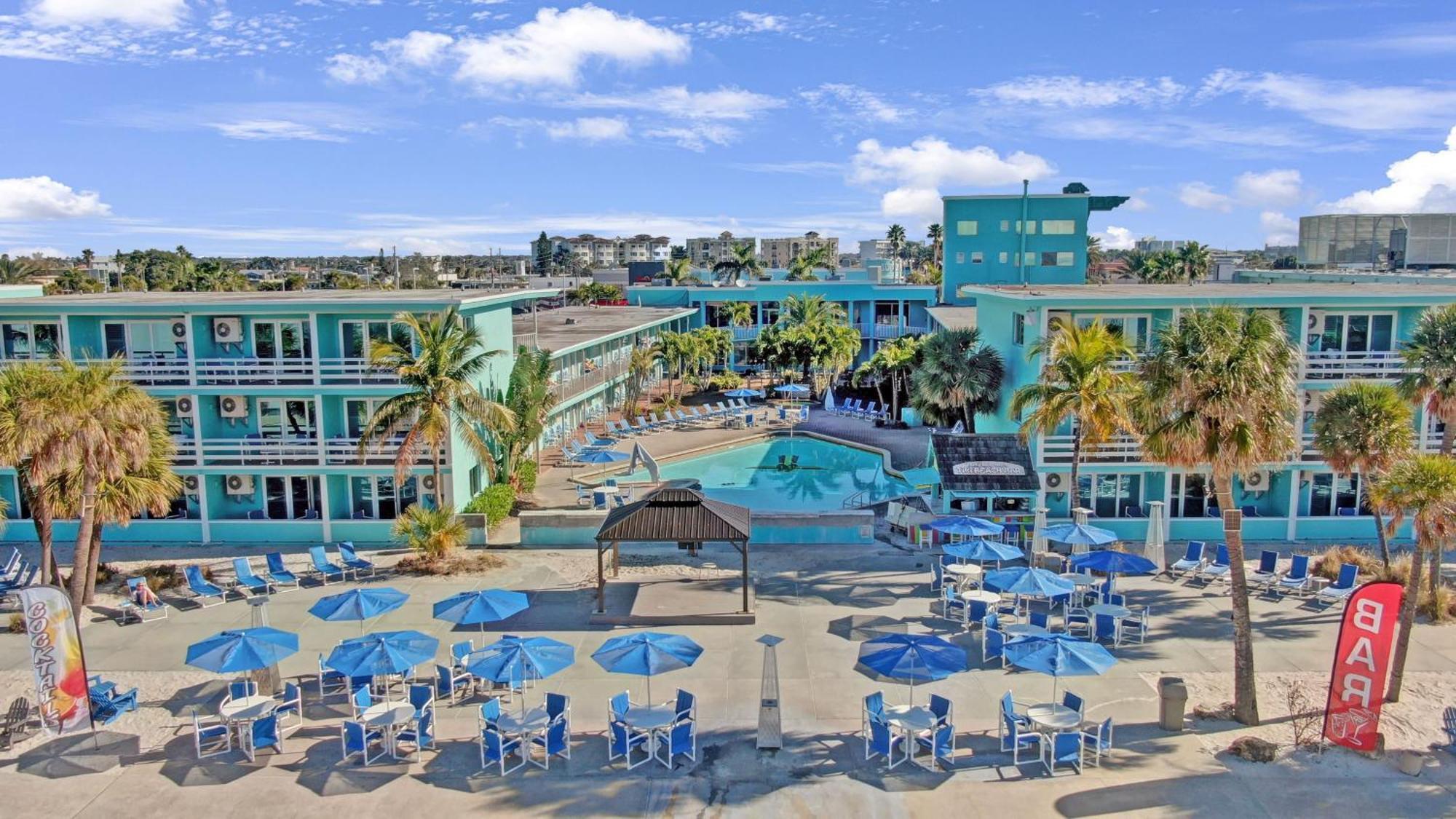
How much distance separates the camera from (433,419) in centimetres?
2627

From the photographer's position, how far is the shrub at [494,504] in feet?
95.4

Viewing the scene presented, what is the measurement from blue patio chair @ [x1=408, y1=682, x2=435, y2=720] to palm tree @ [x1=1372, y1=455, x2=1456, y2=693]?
1668 cm

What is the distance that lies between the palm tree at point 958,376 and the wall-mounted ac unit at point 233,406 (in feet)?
69.0

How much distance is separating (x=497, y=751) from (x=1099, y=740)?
31.2 feet

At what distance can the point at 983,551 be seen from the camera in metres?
22.6

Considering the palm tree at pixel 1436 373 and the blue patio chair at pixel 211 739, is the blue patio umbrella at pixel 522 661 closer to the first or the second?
the blue patio chair at pixel 211 739

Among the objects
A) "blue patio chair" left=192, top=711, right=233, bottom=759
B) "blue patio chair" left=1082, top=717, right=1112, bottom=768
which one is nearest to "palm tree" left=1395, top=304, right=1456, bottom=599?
"blue patio chair" left=1082, top=717, right=1112, bottom=768

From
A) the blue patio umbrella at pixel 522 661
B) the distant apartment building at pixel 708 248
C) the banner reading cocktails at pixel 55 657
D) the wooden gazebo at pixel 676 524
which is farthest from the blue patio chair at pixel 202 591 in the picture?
the distant apartment building at pixel 708 248

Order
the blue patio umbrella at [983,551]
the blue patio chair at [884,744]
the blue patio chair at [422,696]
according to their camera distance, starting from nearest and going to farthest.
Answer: the blue patio chair at [884,744]
the blue patio chair at [422,696]
the blue patio umbrella at [983,551]

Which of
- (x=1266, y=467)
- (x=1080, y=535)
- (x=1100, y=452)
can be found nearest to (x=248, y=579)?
(x=1080, y=535)

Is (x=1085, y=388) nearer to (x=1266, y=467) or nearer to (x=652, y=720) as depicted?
(x=1266, y=467)

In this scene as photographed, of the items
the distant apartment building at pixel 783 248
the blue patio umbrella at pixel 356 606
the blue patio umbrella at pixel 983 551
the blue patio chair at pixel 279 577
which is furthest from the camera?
the distant apartment building at pixel 783 248

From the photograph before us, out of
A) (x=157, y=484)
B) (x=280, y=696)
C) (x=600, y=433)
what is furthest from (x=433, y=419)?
(x=600, y=433)

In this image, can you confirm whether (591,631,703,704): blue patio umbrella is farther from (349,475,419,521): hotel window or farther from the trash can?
(349,475,419,521): hotel window
